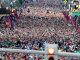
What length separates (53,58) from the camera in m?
6.91

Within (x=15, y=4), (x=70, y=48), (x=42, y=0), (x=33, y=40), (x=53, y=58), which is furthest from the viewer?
(x=42, y=0)

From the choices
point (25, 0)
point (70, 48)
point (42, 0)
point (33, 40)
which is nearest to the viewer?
point (70, 48)

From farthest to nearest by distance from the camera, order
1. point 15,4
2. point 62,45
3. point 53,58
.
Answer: point 15,4
point 62,45
point 53,58

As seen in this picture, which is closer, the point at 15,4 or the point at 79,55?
the point at 79,55

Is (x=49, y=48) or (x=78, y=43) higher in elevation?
(x=49, y=48)

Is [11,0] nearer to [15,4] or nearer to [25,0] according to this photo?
[15,4]

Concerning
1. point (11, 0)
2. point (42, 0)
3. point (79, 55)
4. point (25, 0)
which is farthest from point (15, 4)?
point (79, 55)

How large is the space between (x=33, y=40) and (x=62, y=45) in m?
4.15

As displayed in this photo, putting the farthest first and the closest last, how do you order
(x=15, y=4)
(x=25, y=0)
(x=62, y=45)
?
(x=25, y=0)
(x=15, y=4)
(x=62, y=45)

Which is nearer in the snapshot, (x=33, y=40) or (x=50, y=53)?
(x=50, y=53)

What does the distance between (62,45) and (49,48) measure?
25411mm

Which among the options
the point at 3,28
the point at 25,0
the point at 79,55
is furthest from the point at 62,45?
the point at 25,0

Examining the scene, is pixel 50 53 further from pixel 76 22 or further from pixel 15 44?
pixel 76 22

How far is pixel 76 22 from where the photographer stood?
51469mm
